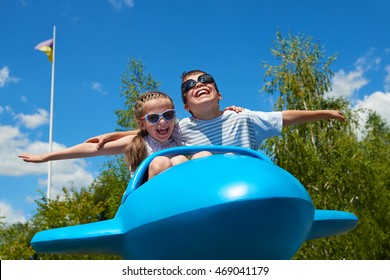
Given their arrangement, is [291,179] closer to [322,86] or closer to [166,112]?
[166,112]

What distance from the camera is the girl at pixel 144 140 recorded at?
12.4 feet

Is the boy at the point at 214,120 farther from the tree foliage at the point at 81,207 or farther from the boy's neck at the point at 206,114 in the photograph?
the tree foliage at the point at 81,207

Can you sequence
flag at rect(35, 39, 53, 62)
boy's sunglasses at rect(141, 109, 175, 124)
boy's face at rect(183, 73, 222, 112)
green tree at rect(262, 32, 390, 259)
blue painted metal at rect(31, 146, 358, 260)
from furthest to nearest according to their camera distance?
flag at rect(35, 39, 53, 62) → green tree at rect(262, 32, 390, 259) → boy's face at rect(183, 73, 222, 112) → boy's sunglasses at rect(141, 109, 175, 124) → blue painted metal at rect(31, 146, 358, 260)

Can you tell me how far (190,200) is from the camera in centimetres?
255

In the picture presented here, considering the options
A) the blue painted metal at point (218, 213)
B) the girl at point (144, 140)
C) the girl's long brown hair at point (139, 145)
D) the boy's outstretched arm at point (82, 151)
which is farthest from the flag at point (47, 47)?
the blue painted metal at point (218, 213)

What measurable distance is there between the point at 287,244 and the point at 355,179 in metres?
12.3

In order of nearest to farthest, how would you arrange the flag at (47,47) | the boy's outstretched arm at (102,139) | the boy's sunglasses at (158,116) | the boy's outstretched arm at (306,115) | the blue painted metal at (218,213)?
the blue painted metal at (218,213), the boy's sunglasses at (158,116), the boy's outstretched arm at (102,139), the boy's outstretched arm at (306,115), the flag at (47,47)

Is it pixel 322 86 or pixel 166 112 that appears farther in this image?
pixel 322 86

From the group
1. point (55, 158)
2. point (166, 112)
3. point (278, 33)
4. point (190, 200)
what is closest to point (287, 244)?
point (190, 200)

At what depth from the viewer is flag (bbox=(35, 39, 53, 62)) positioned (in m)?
27.9

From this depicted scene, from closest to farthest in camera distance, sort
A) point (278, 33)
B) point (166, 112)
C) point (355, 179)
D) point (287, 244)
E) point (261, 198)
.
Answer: point (261, 198) → point (287, 244) → point (166, 112) → point (355, 179) → point (278, 33)

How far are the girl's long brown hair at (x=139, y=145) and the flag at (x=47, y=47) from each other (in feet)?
82.7

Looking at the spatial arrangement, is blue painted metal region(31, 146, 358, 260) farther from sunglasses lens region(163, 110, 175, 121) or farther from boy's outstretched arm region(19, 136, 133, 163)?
boy's outstretched arm region(19, 136, 133, 163)

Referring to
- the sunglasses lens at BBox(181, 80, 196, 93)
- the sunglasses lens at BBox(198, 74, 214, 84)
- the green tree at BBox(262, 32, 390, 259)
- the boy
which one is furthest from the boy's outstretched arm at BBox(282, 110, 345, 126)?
the green tree at BBox(262, 32, 390, 259)
